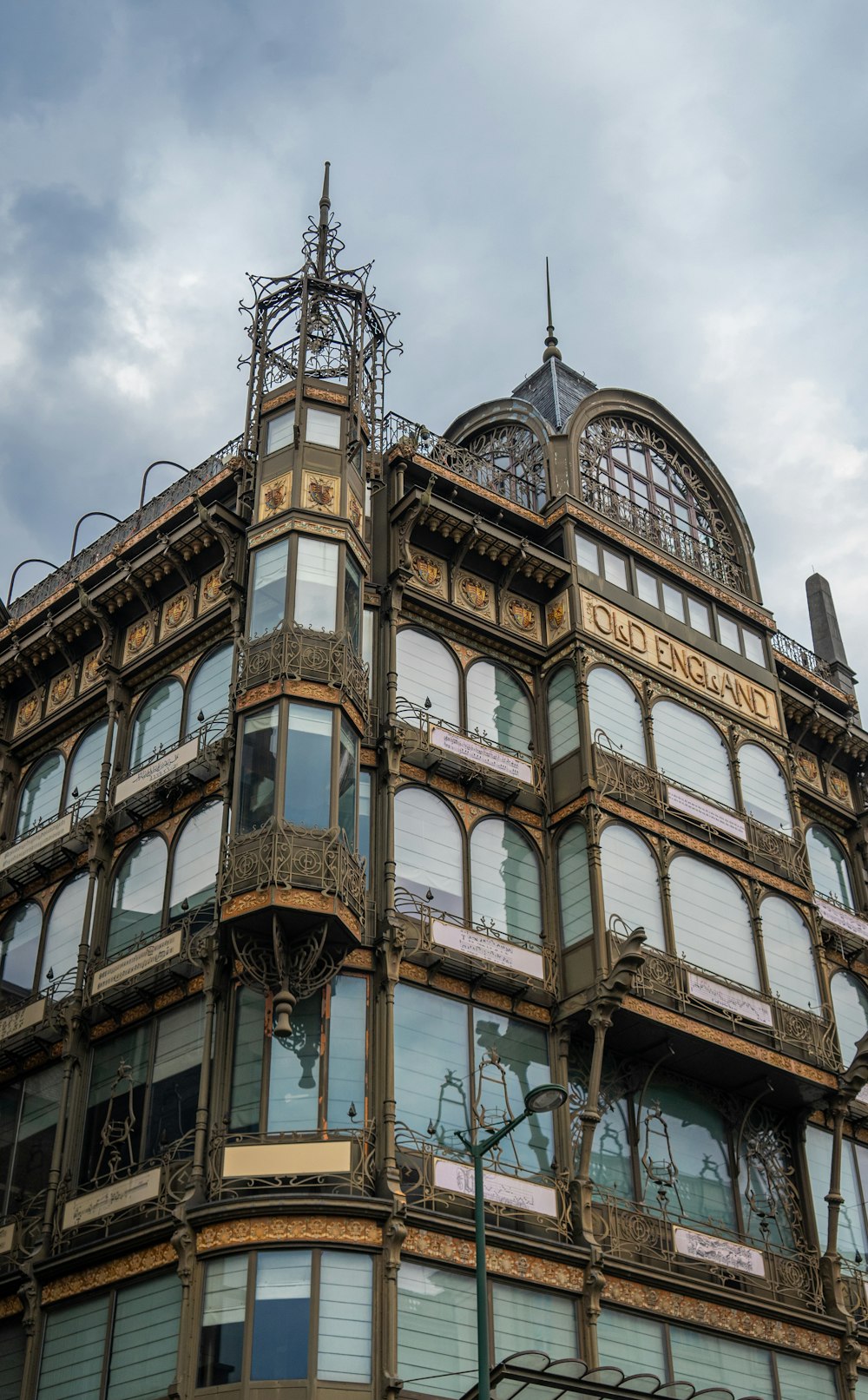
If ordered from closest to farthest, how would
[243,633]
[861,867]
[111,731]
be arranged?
[243,633] → [111,731] → [861,867]

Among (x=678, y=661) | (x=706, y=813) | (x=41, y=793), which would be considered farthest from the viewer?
(x=678, y=661)

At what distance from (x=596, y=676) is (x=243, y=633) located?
7926mm

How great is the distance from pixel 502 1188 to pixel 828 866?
53.9 ft

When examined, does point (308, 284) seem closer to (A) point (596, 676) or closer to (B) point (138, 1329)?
(A) point (596, 676)

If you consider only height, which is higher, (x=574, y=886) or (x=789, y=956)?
(x=789, y=956)

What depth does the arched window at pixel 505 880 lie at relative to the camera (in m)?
32.4

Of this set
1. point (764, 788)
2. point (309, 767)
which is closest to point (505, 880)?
point (309, 767)

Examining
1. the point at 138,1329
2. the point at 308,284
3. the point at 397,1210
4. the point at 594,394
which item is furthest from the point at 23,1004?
the point at 594,394

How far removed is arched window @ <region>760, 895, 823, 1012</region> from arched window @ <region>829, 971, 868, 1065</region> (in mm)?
2110

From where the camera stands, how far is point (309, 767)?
97.7ft

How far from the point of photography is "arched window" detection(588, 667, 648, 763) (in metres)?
35.2

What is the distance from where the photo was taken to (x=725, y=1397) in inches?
1134

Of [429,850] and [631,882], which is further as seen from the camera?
[631,882]

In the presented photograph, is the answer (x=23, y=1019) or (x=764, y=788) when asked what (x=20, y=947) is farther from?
(x=764, y=788)
